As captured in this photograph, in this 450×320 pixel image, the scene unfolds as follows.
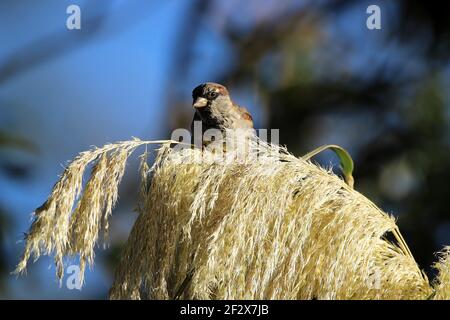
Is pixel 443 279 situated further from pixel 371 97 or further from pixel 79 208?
pixel 371 97

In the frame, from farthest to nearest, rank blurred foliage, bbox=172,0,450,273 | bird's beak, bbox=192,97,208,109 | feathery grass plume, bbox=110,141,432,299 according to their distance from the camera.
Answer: blurred foliage, bbox=172,0,450,273 < bird's beak, bbox=192,97,208,109 < feathery grass plume, bbox=110,141,432,299

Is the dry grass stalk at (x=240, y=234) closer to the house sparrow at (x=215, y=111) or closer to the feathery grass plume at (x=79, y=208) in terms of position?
the feathery grass plume at (x=79, y=208)

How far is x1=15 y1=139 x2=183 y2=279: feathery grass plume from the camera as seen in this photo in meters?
1.48

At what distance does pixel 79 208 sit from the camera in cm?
155

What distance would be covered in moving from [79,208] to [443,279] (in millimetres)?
732

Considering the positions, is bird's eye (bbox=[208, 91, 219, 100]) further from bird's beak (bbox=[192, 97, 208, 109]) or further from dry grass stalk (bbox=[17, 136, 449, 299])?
dry grass stalk (bbox=[17, 136, 449, 299])

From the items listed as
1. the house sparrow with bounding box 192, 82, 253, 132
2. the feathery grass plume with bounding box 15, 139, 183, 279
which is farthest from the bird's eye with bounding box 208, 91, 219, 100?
the feathery grass plume with bounding box 15, 139, 183, 279

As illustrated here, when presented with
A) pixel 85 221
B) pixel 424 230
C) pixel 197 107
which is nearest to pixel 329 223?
pixel 85 221

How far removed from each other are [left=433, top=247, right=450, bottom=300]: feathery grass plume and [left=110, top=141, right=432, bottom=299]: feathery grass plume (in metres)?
0.02

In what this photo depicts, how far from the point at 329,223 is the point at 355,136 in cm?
223

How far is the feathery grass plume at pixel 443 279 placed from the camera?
56.9 inches

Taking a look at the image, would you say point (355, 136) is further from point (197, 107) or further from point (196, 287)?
point (196, 287)

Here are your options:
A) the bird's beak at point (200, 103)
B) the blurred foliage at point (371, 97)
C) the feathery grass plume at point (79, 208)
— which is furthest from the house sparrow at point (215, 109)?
the feathery grass plume at point (79, 208)

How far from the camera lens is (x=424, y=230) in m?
3.48
